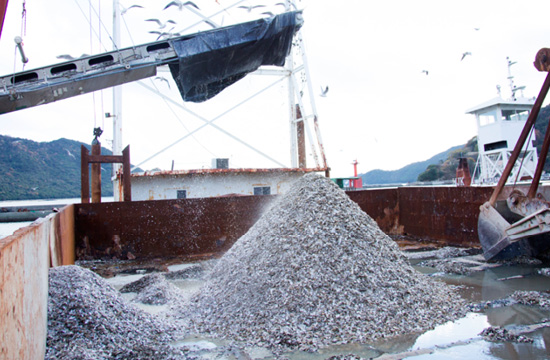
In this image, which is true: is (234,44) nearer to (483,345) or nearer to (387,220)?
(387,220)

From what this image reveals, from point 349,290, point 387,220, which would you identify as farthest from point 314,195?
point 387,220

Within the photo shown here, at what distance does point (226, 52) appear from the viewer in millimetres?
7039

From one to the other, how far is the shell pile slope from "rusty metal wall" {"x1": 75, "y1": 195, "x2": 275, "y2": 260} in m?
2.53

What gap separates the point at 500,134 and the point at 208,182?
1683 cm

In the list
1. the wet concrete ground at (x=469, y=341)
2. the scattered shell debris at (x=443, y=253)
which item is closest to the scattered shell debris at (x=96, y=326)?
the wet concrete ground at (x=469, y=341)

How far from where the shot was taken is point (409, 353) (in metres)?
2.82

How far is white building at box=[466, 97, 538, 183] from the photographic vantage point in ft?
66.3

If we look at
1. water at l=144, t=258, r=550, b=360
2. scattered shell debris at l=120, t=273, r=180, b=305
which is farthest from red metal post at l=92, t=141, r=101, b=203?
water at l=144, t=258, r=550, b=360

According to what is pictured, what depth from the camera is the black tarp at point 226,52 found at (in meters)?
6.88

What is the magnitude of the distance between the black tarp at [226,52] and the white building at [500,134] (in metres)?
17.0

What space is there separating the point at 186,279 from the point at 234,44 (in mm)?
4275

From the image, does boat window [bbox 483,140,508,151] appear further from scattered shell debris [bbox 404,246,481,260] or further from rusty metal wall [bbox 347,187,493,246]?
scattered shell debris [bbox 404,246,481,260]

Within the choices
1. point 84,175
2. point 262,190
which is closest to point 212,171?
point 262,190

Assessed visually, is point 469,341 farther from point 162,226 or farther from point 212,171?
point 212,171
